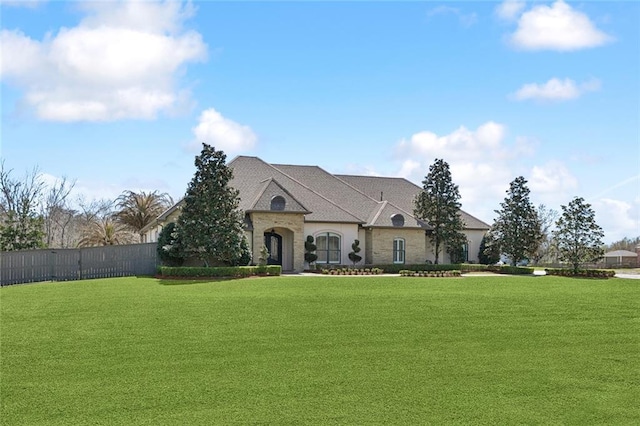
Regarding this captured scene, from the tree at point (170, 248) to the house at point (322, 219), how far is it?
10.7 feet

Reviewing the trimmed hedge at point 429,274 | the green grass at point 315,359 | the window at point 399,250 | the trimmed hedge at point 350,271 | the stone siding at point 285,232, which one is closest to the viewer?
the green grass at point 315,359

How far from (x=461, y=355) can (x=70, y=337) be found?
28.0 feet

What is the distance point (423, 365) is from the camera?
460 inches

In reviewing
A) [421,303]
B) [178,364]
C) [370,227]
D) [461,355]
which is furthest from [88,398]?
[370,227]

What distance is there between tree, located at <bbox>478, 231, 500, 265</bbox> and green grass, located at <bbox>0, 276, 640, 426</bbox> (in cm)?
1829

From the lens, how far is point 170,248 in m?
28.9

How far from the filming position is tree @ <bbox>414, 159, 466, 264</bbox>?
37.7 meters

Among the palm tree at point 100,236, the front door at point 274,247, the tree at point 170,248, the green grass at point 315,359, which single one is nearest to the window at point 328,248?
the front door at point 274,247

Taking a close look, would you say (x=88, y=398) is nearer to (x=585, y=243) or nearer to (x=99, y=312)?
(x=99, y=312)

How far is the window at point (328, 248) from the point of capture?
35059mm

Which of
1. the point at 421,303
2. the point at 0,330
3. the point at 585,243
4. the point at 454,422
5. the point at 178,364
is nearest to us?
the point at 454,422

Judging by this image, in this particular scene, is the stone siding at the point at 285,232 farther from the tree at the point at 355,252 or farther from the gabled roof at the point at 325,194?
the tree at the point at 355,252

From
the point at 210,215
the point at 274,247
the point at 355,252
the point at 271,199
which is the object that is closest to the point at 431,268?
the point at 355,252

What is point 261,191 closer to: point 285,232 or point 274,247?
point 285,232
